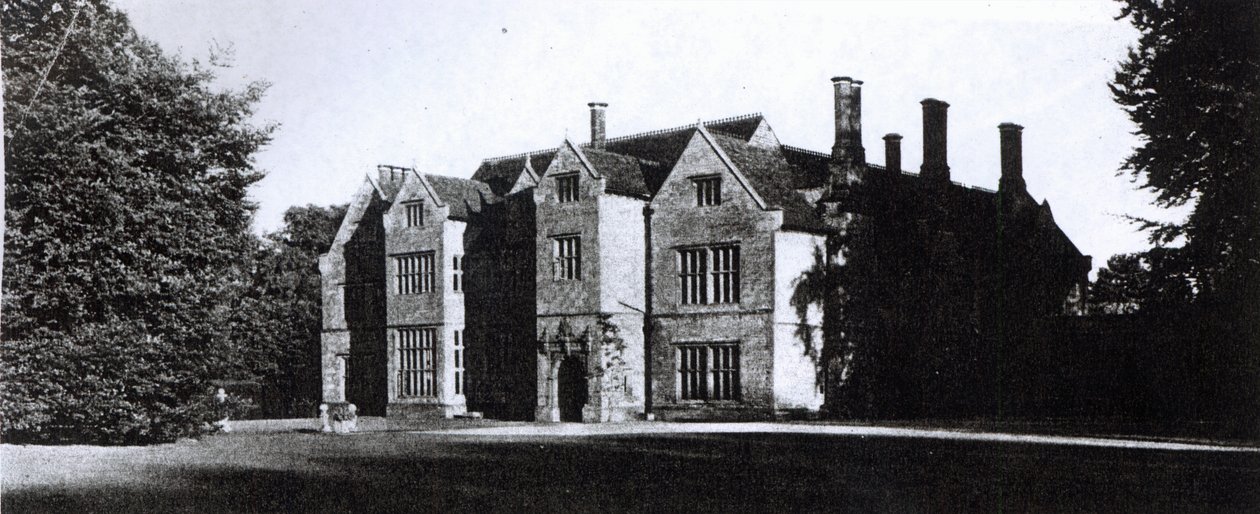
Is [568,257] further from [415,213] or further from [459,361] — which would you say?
[415,213]

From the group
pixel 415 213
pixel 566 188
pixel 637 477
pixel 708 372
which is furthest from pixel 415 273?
pixel 637 477

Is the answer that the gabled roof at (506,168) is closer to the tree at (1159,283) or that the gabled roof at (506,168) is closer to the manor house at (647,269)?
the manor house at (647,269)

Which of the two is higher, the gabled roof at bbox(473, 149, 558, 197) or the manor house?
the gabled roof at bbox(473, 149, 558, 197)

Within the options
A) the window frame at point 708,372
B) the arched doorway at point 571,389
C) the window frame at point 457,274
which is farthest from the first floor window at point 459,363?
the window frame at point 708,372

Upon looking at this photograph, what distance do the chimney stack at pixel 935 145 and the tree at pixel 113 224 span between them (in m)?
22.6

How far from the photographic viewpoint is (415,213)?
3850 centimetres

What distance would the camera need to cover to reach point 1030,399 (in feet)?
121

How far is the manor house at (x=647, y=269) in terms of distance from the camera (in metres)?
32.0

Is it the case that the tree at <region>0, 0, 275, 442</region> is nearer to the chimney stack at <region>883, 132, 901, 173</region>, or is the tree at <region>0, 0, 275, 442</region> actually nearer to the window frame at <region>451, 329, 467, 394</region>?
the window frame at <region>451, 329, 467, 394</region>

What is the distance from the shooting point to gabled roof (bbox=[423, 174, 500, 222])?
125 feet

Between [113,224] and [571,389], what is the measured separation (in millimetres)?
15441

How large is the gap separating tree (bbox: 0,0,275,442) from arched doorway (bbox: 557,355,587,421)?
11703mm

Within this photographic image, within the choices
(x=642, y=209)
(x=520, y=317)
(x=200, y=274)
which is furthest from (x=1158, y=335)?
(x=200, y=274)

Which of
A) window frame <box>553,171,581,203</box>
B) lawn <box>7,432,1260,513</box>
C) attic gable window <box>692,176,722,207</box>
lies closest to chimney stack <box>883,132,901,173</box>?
attic gable window <box>692,176,722,207</box>
